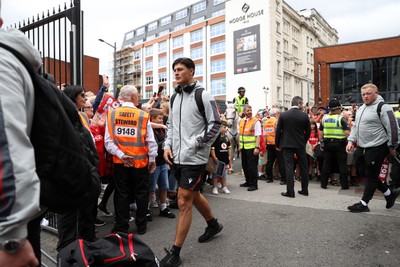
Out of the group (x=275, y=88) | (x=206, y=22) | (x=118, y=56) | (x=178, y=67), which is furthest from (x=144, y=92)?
(x=178, y=67)

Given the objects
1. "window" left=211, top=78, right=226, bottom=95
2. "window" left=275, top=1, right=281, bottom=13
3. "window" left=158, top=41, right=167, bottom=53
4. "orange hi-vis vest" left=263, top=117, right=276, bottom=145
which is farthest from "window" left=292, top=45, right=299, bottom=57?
"orange hi-vis vest" left=263, top=117, right=276, bottom=145

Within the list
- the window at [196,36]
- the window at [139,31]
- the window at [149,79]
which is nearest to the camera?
the window at [196,36]

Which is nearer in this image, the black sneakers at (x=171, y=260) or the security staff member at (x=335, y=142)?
the black sneakers at (x=171, y=260)

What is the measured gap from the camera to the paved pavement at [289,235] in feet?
11.0

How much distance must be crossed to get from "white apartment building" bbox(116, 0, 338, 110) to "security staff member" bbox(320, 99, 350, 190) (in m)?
34.5

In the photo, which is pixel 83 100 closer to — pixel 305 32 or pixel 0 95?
pixel 0 95

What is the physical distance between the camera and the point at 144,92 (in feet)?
208

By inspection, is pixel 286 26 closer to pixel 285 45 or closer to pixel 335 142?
pixel 285 45

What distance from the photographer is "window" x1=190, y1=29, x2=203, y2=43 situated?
5284 centimetres

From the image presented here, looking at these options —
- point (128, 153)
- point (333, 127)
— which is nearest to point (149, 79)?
point (333, 127)

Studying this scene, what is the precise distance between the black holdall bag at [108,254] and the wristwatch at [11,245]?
1283 mm

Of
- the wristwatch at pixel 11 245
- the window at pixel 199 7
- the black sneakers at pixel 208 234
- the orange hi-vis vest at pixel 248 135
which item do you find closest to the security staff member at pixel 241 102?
the orange hi-vis vest at pixel 248 135

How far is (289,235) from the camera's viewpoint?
403 centimetres

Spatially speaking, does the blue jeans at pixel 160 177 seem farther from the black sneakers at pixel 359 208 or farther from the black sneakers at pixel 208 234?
the black sneakers at pixel 359 208
